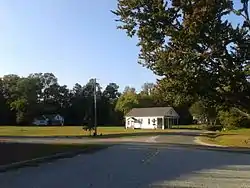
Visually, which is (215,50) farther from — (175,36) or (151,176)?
(151,176)

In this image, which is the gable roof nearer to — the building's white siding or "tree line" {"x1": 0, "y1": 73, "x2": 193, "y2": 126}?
the building's white siding

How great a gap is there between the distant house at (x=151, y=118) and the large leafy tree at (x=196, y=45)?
7568 centimetres

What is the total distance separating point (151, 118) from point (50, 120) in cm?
3690

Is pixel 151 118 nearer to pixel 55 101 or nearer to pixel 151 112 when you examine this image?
pixel 151 112

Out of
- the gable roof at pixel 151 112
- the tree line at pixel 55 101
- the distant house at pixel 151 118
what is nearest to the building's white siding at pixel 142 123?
the distant house at pixel 151 118

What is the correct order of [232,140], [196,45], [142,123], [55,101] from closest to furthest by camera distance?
[196,45] → [232,140] → [142,123] → [55,101]

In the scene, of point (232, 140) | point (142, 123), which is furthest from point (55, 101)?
point (232, 140)

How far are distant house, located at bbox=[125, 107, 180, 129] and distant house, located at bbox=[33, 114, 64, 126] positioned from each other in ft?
95.3

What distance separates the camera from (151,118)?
10756 cm

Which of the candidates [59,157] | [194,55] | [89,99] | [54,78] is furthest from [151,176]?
[54,78]

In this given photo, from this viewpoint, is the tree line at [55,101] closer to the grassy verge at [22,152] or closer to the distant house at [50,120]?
the distant house at [50,120]

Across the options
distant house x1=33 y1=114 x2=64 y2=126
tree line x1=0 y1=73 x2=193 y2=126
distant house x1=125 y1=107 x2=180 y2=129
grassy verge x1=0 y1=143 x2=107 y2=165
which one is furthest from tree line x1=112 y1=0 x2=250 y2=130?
distant house x1=33 y1=114 x2=64 y2=126

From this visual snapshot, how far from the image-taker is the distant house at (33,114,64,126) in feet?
430

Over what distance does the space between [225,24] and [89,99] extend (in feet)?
355
